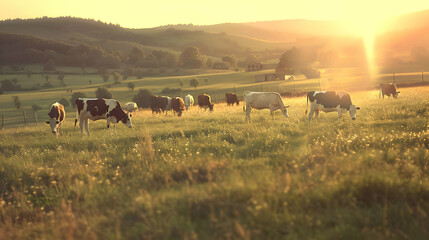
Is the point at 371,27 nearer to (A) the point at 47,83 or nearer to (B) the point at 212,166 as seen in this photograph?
(A) the point at 47,83

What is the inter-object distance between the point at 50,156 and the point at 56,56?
150 m

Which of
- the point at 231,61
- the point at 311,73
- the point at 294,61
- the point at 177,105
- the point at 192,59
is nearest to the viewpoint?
the point at 177,105

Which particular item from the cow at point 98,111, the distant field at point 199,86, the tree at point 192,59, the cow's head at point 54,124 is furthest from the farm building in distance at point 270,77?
the cow's head at point 54,124

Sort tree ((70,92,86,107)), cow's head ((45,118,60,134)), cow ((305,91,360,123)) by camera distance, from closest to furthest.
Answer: cow ((305,91,360,123)) < cow's head ((45,118,60,134)) < tree ((70,92,86,107))

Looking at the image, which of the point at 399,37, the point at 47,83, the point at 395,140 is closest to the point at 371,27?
the point at 399,37

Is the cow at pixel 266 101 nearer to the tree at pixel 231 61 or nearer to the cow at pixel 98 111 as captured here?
the cow at pixel 98 111

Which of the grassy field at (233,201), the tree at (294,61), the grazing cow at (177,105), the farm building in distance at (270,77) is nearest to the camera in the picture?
the grassy field at (233,201)

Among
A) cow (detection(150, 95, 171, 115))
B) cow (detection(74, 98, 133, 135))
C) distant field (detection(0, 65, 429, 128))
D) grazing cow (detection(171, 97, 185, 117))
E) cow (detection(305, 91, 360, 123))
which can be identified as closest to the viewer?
cow (detection(305, 91, 360, 123))

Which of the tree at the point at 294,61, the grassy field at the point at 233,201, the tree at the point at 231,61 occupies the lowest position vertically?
the grassy field at the point at 233,201

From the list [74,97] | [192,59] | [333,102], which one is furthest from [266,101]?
[192,59]

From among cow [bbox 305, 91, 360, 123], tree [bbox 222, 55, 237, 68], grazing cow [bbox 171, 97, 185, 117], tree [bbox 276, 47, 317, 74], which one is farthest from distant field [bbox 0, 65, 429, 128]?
tree [bbox 222, 55, 237, 68]

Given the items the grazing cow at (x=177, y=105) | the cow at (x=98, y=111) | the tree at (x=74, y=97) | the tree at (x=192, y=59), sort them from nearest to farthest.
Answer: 1. the cow at (x=98, y=111)
2. the grazing cow at (x=177, y=105)
3. the tree at (x=74, y=97)
4. the tree at (x=192, y=59)

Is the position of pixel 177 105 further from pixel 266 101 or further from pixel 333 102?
pixel 333 102

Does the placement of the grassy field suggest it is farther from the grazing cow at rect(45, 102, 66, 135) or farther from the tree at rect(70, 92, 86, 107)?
the tree at rect(70, 92, 86, 107)
